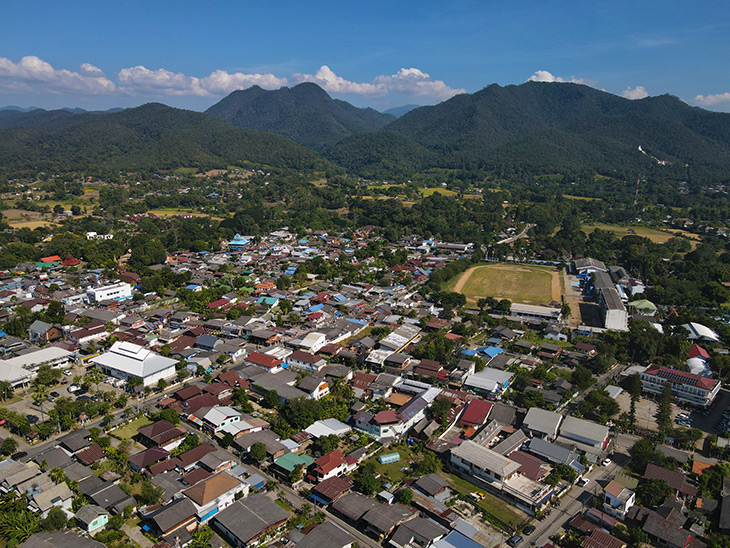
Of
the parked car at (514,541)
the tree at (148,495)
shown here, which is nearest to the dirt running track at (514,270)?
the parked car at (514,541)

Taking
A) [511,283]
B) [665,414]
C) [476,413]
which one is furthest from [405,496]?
[511,283]

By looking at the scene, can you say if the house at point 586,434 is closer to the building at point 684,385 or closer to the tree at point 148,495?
the building at point 684,385

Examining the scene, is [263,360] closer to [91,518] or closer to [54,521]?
[91,518]

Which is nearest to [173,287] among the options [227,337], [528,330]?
[227,337]

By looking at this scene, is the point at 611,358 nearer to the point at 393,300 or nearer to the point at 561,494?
the point at 561,494

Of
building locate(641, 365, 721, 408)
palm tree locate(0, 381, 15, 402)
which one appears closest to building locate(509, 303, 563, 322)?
building locate(641, 365, 721, 408)

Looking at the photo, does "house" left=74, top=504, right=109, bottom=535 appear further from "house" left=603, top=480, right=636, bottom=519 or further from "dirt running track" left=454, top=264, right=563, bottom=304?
"dirt running track" left=454, top=264, right=563, bottom=304
